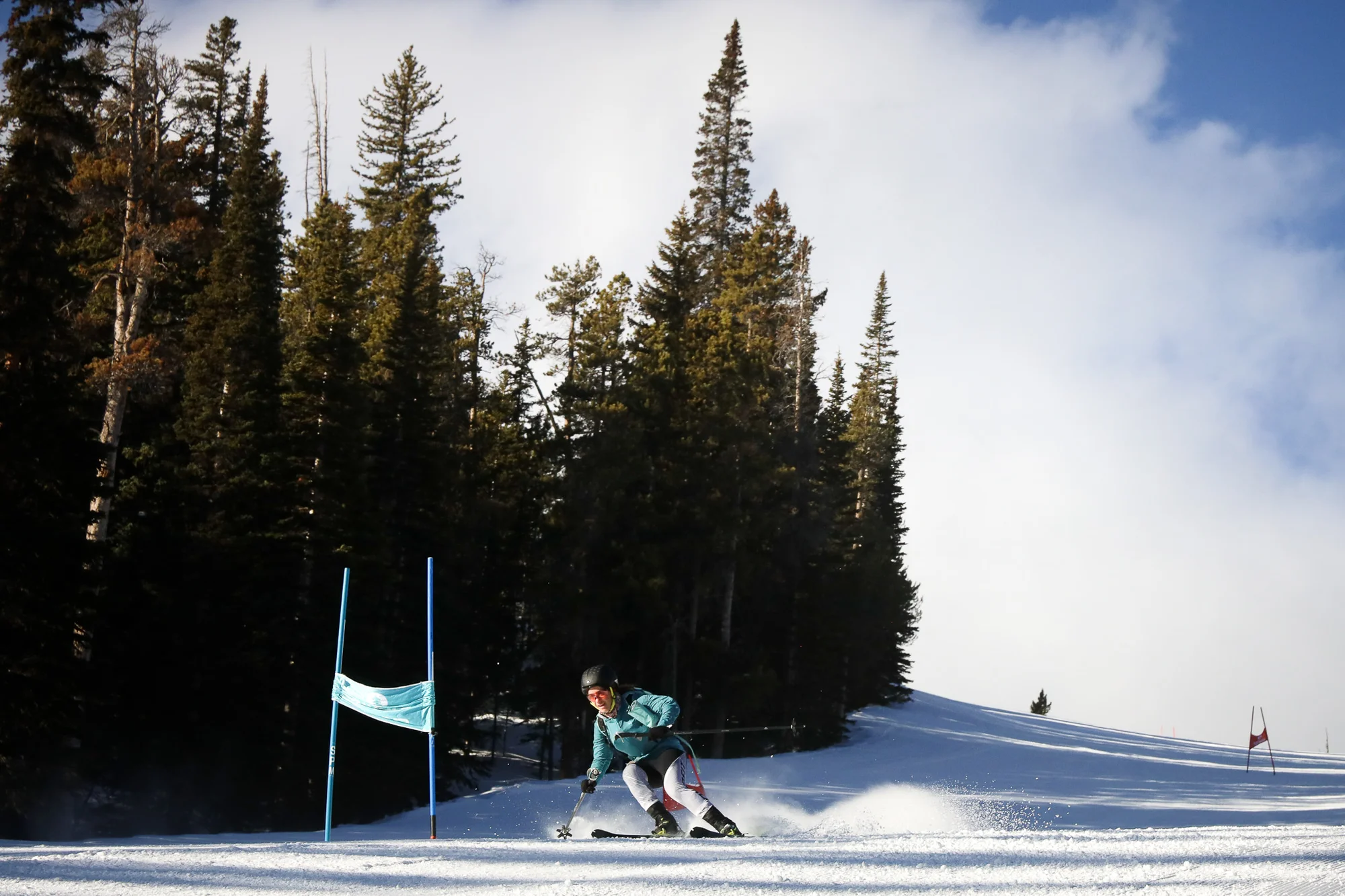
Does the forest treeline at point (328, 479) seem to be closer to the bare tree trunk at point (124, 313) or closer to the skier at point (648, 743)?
the bare tree trunk at point (124, 313)

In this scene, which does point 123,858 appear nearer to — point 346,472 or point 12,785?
point 12,785

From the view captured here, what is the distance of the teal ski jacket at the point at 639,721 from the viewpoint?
1066 cm

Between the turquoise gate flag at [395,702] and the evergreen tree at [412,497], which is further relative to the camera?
the evergreen tree at [412,497]

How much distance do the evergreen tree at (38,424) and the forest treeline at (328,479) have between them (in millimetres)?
58

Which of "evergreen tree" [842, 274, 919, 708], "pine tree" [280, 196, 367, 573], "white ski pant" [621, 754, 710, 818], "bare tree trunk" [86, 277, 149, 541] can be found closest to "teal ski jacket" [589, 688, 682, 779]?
"white ski pant" [621, 754, 710, 818]

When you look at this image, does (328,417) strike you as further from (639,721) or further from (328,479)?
(639,721)

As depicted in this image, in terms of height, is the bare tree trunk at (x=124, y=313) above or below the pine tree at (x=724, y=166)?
below

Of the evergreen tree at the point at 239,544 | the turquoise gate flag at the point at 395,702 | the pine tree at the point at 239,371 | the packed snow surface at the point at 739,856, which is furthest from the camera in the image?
the pine tree at the point at 239,371

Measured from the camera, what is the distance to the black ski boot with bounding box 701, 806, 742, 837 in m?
10.3

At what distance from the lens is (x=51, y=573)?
65.2 feet

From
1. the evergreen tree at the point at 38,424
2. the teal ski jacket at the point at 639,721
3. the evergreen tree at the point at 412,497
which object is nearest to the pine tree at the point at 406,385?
the evergreen tree at the point at 412,497

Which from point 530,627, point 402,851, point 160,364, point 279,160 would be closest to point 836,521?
point 530,627

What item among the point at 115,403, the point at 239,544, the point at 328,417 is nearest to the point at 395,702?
the point at 115,403

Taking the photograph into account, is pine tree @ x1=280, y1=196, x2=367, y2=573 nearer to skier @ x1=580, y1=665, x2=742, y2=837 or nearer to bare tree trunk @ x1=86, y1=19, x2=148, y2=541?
bare tree trunk @ x1=86, y1=19, x2=148, y2=541
